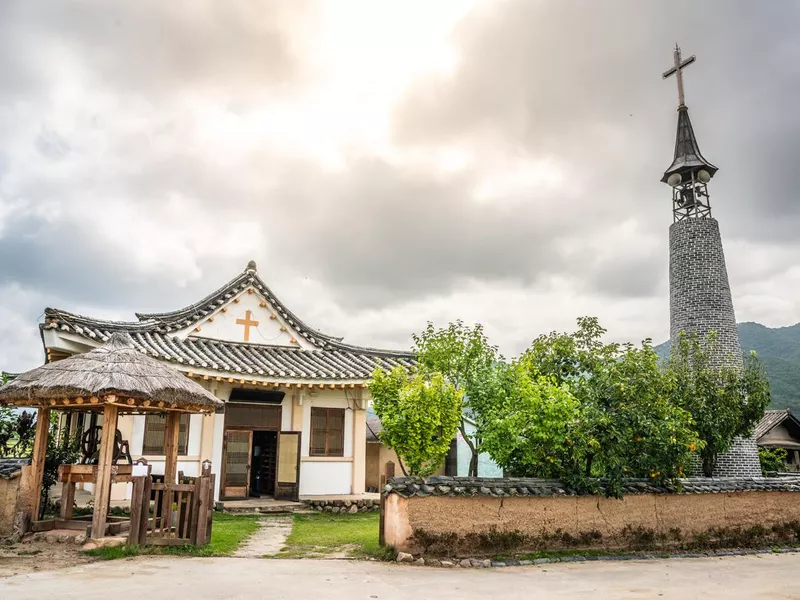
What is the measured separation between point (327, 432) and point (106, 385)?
851 centimetres

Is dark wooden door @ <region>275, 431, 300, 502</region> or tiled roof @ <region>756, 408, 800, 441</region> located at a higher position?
tiled roof @ <region>756, 408, 800, 441</region>

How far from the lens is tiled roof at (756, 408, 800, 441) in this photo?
82.0 feet

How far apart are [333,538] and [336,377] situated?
16.7 ft

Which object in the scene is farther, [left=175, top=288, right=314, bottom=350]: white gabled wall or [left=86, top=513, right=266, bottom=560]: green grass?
[left=175, top=288, right=314, bottom=350]: white gabled wall

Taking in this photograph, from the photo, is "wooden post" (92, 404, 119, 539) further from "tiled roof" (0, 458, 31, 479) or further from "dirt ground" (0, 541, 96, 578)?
"tiled roof" (0, 458, 31, 479)

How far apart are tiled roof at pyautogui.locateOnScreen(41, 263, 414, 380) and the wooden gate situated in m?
5.09

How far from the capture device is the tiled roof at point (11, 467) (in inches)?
378

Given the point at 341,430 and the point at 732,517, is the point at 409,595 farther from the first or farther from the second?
the point at 341,430

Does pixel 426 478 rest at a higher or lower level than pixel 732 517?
higher

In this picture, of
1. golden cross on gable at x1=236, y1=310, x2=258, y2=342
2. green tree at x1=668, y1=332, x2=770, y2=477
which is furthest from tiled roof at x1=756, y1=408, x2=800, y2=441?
golden cross on gable at x1=236, y1=310, x2=258, y2=342

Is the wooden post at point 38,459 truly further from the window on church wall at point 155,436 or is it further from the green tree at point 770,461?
the green tree at point 770,461

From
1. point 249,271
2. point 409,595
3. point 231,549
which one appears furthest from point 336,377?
point 409,595

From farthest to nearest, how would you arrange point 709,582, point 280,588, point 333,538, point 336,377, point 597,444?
1. point 336,377
2. point 333,538
3. point 597,444
4. point 709,582
5. point 280,588

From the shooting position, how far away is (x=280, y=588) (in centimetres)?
709
